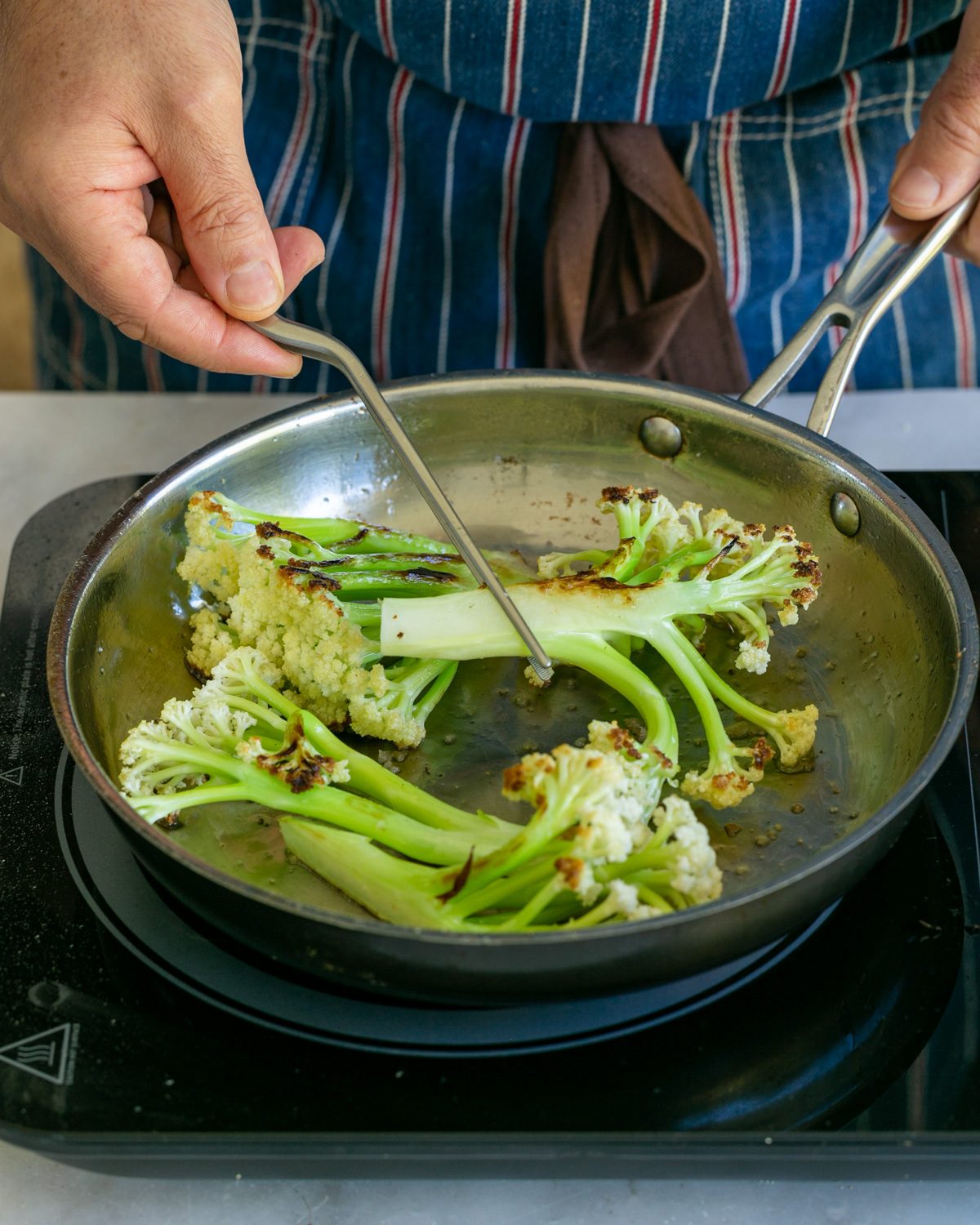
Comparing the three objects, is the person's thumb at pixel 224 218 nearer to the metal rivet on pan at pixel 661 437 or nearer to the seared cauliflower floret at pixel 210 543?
the seared cauliflower floret at pixel 210 543

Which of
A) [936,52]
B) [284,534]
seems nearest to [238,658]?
[284,534]

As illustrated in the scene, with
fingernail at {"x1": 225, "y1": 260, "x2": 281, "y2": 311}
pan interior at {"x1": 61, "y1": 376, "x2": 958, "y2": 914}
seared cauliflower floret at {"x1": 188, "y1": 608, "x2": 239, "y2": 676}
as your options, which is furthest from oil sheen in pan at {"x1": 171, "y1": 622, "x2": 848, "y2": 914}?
fingernail at {"x1": 225, "y1": 260, "x2": 281, "y2": 311}

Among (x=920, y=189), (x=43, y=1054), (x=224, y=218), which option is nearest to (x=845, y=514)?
(x=920, y=189)

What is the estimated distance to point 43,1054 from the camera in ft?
2.27

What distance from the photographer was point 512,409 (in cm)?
108

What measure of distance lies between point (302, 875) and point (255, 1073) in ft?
0.45

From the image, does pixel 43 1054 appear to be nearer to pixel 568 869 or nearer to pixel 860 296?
pixel 568 869

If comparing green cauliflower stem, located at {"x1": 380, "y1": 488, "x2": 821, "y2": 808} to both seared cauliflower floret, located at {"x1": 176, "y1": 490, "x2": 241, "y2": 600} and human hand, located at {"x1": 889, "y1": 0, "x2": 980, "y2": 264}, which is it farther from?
human hand, located at {"x1": 889, "y1": 0, "x2": 980, "y2": 264}

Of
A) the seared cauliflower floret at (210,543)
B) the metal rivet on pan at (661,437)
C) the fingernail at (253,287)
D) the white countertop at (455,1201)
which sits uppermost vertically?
the fingernail at (253,287)

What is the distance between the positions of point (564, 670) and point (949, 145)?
1.77 feet

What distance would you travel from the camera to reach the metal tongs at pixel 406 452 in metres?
0.90

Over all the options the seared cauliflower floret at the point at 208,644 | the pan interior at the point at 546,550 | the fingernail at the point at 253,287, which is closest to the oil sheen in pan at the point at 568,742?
the pan interior at the point at 546,550

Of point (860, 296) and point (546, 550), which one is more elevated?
point (860, 296)

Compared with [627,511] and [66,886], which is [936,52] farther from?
[66,886]
